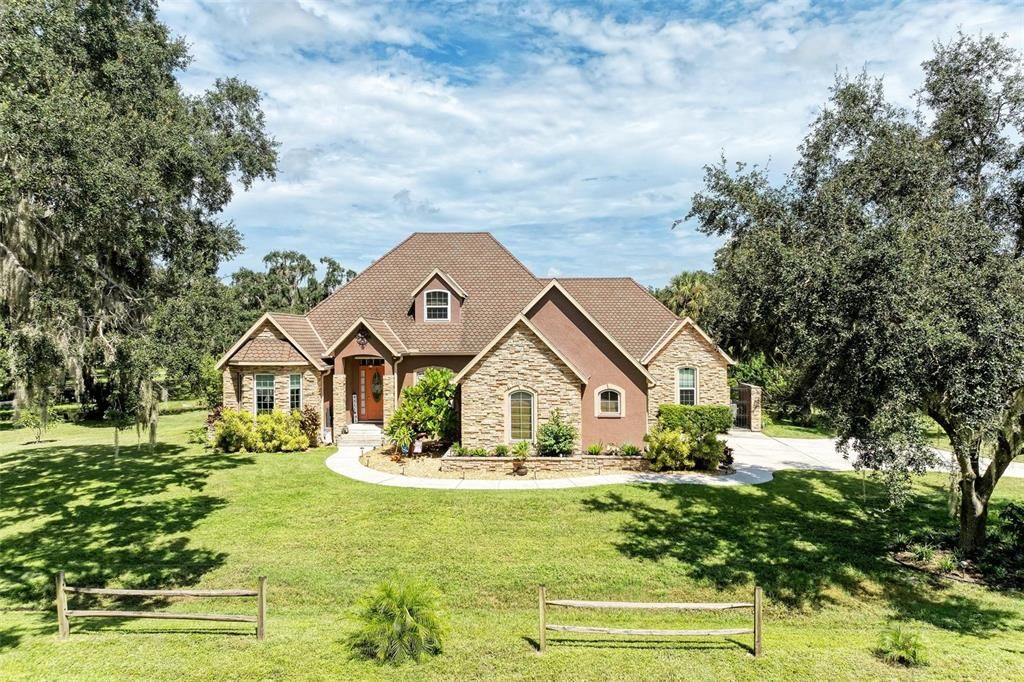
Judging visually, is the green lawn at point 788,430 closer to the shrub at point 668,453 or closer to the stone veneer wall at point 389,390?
the shrub at point 668,453

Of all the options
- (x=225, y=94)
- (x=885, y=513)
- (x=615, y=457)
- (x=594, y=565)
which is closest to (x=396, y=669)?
(x=594, y=565)

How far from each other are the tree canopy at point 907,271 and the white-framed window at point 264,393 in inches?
795

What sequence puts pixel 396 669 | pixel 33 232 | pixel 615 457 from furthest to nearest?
pixel 615 457 → pixel 33 232 → pixel 396 669

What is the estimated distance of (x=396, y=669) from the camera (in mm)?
8156

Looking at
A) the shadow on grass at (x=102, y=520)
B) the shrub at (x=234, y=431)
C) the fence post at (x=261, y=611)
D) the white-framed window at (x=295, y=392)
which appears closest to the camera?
the fence post at (x=261, y=611)

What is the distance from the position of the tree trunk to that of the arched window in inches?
453

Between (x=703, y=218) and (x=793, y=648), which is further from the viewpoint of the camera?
(x=703, y=218)

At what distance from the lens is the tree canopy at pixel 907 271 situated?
964 cm

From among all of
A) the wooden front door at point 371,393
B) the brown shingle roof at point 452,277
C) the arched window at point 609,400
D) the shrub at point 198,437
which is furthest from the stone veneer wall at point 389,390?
the arched window at point 609,400

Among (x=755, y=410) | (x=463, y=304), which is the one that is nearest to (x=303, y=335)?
(x=463, y=304)

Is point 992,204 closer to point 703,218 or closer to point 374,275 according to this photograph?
point 703,218

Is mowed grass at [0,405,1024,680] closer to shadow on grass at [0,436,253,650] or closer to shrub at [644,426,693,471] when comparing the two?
shadow on grass at [0,436,253,650]

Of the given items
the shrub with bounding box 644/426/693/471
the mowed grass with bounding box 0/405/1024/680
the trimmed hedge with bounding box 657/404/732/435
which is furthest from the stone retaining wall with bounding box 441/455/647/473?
the trimmed hedge with bounding box 657/404/732/435

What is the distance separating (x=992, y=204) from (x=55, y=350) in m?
26.1
